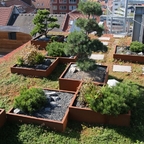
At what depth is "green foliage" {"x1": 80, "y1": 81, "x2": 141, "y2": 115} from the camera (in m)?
4.25

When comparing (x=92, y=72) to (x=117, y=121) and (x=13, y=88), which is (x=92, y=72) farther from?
(x=13, y=88)

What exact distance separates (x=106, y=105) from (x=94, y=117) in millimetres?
455

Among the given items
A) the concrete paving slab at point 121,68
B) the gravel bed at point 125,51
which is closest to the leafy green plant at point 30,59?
the concrete paving slab at point 121,68

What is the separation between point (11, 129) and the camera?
4387 millimetres

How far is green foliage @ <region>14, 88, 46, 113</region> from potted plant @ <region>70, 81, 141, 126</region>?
0.72m

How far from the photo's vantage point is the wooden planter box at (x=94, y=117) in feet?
14.6

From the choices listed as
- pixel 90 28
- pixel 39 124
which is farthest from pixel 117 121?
pixel 90 28

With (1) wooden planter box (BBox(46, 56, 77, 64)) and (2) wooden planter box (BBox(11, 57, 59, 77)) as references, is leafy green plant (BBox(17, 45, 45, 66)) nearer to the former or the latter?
(2) wooden planter box (BBox(11, 57, 59, 77))

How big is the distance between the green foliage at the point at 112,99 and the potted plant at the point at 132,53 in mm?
3006

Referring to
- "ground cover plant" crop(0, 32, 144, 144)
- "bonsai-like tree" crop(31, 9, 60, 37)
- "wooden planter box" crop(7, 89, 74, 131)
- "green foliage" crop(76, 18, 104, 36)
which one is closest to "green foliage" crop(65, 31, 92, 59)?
"green foliage" crop(76, 18, 104, 36)

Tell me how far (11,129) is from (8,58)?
14.7 ft

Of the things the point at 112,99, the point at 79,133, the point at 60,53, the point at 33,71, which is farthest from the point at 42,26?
the point at 79,133

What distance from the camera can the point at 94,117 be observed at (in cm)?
456

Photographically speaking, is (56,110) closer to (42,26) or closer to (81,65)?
(81,65)
